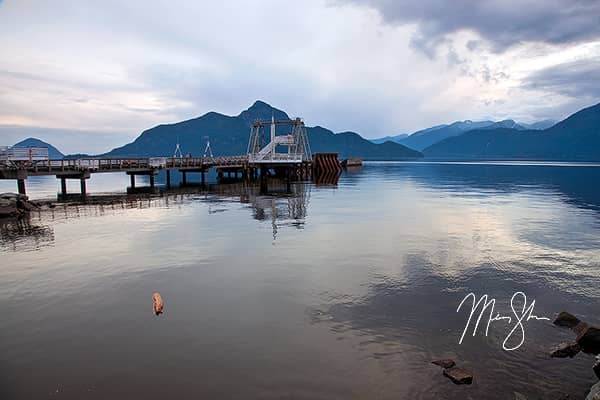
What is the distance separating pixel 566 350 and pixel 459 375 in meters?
3.57

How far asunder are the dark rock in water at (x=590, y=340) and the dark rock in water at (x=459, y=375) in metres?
3.87

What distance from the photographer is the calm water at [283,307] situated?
9.80 metres

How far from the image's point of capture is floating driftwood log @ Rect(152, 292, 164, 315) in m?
13.8

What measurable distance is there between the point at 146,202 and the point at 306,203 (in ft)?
56.8

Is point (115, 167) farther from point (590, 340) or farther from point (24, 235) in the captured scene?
point (590, 340)

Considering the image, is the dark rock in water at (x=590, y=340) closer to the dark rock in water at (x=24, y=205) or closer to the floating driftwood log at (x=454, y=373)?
the floating driftwood log at (x=454, y=373)

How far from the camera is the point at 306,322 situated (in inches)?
508

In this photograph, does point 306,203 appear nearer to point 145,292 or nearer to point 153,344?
point 145,292

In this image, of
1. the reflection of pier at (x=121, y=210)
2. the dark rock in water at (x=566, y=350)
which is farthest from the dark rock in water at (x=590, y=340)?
the reflection of pier at (x=121, y=210)

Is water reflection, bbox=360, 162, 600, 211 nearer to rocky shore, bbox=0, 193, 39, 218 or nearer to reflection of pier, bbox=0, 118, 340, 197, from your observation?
reflection of pier, bbox=0, 118, 340, 197

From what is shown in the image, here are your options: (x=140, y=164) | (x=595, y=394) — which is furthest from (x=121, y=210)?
(x=595, y=394)

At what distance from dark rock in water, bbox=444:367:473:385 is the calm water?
19cm

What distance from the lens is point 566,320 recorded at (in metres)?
12.7

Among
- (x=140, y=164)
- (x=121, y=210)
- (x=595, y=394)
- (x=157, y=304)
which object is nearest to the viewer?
(x=595, y=394)
